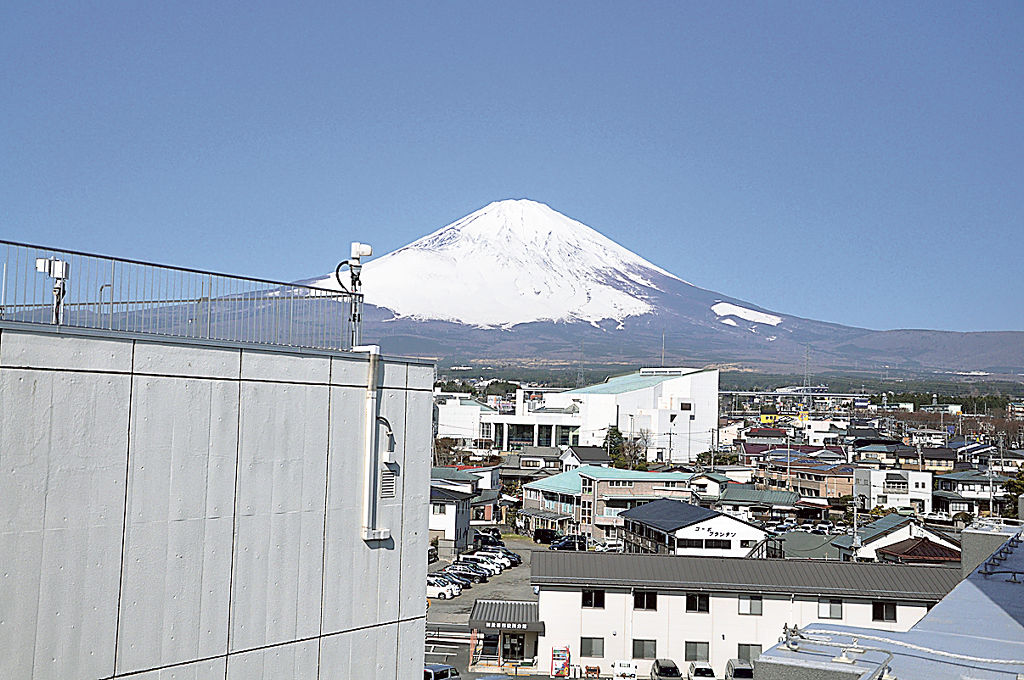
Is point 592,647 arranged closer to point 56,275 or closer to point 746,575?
point 746,575

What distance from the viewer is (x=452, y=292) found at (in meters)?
180

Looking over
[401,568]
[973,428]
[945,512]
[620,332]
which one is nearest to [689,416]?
[945,512]

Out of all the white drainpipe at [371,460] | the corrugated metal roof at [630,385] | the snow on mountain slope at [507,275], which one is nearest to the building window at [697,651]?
the white drainpipe at [371,460]

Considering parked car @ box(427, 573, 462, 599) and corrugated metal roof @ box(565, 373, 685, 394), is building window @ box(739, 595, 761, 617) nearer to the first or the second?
parked car @ box(427, 573, 462, 599)

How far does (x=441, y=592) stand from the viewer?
21578 mm

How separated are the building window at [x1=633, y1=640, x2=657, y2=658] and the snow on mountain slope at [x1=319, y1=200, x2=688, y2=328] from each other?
161836 millimetres

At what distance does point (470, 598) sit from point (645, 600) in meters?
7.31

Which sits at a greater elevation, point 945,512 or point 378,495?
point 378,495

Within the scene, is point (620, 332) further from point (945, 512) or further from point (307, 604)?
point (307, 604)

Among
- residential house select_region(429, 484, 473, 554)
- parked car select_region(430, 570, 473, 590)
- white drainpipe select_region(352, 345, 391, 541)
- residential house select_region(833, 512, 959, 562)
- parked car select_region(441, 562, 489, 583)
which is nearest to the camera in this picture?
white drainpipe select_region(352, 345, 391, 541)

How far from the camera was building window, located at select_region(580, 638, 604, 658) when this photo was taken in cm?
1534

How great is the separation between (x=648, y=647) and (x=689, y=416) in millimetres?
40735

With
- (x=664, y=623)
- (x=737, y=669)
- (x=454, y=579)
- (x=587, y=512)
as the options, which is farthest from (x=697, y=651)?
(x=587, y=512)

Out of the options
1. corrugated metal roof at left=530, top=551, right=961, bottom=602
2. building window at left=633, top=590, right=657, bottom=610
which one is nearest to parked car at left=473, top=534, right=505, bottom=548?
corrugated metal roof at left=530, top=551, right=961, bottom=602
